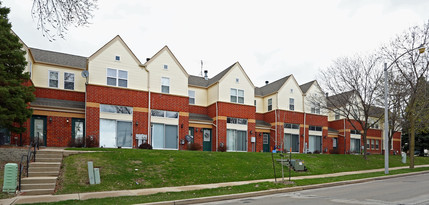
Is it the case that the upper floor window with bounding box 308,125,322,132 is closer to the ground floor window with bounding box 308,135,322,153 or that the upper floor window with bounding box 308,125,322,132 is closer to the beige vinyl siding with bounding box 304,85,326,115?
the ground floor window with bounding box 308,135,322,153

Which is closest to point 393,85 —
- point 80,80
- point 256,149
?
point 256,149

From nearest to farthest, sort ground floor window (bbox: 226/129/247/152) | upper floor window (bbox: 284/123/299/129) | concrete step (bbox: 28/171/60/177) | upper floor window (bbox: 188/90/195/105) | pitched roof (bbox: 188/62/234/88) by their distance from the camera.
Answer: concrete step (bbox: 28/171/60/177)
ground floor window (bbox: 226/129/247/152)
upper floor window (bbox: 188/90/195/105)
pitched roof (bbox: 188/62/234/88)
upper floor window (bbox: 284/123/299/129)

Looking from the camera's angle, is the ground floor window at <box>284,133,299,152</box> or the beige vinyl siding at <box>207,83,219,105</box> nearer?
the beige vinyl siding at <box>207,83,219,105</box>

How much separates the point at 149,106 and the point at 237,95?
31.0 feet

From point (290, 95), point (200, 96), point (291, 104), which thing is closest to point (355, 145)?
point (291, 104)

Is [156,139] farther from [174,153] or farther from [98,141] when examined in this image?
[174,153]

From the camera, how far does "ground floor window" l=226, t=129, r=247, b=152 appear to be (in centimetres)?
3083

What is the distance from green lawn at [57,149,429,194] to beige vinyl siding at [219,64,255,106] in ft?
31.2

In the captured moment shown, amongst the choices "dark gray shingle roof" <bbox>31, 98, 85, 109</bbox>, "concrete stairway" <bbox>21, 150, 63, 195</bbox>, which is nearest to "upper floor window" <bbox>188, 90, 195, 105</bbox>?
"dark gray shingle roof" <bbox>31, 98, 85, 109</bbox>

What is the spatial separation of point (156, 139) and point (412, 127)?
66.6ft

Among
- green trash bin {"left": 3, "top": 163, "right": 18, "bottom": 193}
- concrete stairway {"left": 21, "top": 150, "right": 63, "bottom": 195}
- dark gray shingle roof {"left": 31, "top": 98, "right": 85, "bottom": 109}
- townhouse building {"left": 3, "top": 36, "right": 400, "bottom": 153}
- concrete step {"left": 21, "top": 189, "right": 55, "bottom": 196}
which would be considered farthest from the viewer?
townhouse building {"left": 3, "top": 36, "right": 400, "bottom": 153}

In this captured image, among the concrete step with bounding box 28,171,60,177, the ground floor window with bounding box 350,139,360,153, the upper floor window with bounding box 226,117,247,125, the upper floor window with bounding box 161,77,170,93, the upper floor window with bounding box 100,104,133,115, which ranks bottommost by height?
the ground floor window with bounding box 350,139,360,153

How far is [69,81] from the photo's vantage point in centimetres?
2617

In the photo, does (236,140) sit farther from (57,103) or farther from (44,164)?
(44,164)
